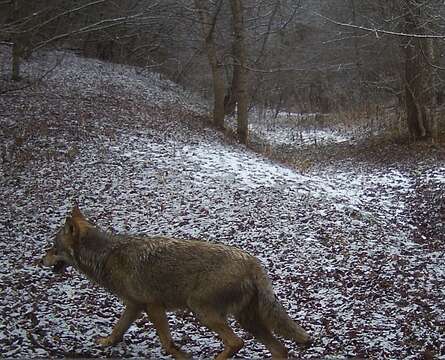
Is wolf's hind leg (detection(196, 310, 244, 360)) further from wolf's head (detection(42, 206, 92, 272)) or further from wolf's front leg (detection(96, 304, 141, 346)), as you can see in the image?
wolf's head (detection(42, 206, 92, 272))

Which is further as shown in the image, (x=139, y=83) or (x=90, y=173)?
(x=139, y=83)

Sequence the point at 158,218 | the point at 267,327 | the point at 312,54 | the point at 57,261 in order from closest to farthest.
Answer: the point at 267,327 < the point at 57,261 < the point at 158,218 < the point at 312,54

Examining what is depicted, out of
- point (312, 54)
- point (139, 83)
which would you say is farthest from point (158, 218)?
point (312, 54)

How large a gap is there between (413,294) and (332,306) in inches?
50.5

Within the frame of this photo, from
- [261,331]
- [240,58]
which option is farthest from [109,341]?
[240,58]

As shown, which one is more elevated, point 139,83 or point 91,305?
point 139,83

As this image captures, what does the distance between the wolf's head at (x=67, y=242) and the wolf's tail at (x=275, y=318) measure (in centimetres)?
221

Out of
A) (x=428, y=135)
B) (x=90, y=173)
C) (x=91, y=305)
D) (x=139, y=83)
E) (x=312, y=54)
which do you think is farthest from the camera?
(x=312, y=54)

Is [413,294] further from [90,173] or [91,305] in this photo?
[90,173]

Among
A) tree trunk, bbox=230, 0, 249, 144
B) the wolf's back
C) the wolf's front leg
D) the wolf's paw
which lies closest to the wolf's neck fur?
the wolf's front leg

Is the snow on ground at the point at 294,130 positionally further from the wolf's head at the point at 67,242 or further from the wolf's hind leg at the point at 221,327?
the wolf's hind leg at the point at 221,327

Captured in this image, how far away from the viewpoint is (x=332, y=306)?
778 centimetres

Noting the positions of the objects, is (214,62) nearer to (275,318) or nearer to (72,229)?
(72,229)

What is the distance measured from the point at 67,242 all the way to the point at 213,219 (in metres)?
5.21
